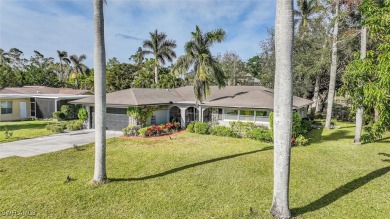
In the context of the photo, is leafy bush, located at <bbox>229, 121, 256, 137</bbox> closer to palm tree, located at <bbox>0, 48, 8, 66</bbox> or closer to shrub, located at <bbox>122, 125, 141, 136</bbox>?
shrub, located at <bbox>122, 125, 141, 136</bbox>

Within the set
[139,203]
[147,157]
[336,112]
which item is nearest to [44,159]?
[147,157]

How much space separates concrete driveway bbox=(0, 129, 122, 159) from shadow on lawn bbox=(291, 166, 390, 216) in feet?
45.0

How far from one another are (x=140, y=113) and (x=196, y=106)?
5.01 metres

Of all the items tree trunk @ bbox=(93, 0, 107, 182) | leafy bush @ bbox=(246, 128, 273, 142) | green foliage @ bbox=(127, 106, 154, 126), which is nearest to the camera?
tree trunk @ bbox=(93, 0, 107, 182)

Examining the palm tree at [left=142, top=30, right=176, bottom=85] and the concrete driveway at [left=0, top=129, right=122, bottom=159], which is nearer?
the concrete driveway at [left=0, top=129, right=122, bottom=159]

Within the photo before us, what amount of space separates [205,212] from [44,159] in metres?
9.71

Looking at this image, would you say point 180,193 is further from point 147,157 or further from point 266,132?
point 266,132

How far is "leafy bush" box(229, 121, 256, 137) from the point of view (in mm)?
19375

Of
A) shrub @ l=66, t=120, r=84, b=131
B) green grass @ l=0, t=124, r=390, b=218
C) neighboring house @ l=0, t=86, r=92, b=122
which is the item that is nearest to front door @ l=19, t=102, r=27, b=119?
neighboring house @ l=0, t=86, r=92, b=122

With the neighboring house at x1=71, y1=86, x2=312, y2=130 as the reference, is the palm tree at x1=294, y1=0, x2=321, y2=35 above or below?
above

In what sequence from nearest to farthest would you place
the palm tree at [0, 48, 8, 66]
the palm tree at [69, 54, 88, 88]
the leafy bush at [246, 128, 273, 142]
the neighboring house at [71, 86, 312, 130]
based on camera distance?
the leafy bush at [246, 128, 273, 142] < the neighboring house at [71, 86, 312, 130] < the palm tree at [69, 54, 88, 88] < the palm tree at [0, 48, 8, 66]

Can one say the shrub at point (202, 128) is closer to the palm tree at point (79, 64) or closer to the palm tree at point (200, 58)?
the palm tree at point (200, 58)

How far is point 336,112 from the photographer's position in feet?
109

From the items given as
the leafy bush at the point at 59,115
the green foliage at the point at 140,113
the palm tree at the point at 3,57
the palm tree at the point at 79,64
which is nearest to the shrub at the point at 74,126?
the green foliage at the point at 140,113
